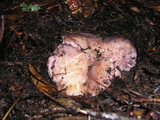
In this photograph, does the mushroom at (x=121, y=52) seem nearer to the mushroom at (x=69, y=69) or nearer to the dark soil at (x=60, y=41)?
the dark soil at (x=60, y=41)

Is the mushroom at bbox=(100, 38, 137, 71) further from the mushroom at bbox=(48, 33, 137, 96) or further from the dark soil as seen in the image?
the dark soil

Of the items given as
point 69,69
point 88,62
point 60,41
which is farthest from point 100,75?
point 60,41

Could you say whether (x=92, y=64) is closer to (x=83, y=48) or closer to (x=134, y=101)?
(x=83, y=48)

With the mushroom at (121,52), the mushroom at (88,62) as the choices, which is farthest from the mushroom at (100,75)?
the mushroom at (121,52)

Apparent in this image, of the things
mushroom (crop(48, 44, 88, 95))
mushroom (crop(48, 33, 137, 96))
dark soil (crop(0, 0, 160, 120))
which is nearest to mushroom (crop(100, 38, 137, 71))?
mushroom (crop(48, 33, 137, 96))

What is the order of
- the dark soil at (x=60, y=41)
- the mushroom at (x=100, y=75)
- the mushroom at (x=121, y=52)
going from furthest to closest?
1. the mushroom at (x=121, y=52)
2. the mushroom at (x=100, y=75)
3. the dark soil at (x=60, y=41)
